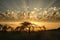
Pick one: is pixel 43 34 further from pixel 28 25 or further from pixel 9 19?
pixel 9 19

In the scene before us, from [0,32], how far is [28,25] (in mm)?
2047

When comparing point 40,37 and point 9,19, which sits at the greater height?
point 9,19

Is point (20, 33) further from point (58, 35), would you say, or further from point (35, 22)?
point (58, 35)

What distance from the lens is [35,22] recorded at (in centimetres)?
1267

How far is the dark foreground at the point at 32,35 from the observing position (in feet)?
42.3

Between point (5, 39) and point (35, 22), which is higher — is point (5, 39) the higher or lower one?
the lower one

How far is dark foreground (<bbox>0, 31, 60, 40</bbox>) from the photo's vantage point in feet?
42.3

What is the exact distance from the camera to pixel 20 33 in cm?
1305

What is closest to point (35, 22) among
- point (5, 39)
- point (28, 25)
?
point (28, 25)

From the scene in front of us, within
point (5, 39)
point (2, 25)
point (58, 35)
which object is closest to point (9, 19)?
point (2, 25)

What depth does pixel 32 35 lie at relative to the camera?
13.1m

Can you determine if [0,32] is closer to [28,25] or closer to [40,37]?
[28,25]

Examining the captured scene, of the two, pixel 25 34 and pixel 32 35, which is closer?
pixel 25 34

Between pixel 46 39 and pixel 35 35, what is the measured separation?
0.89 m
